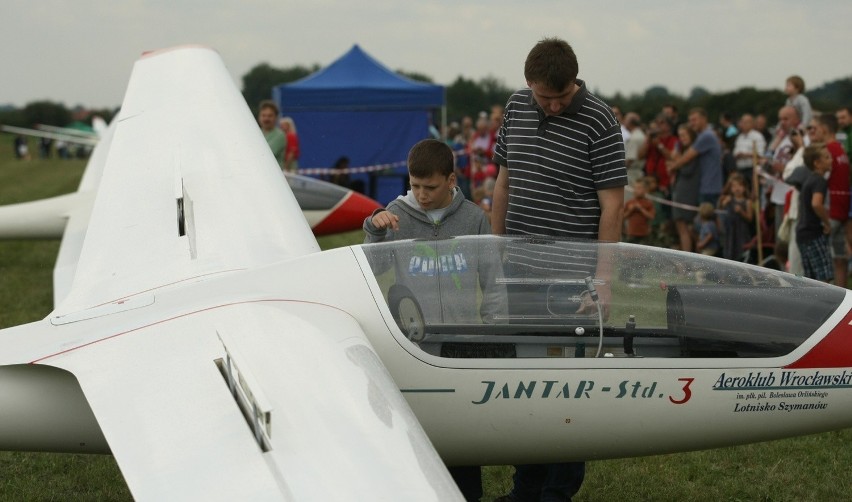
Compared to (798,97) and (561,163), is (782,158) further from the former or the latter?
(561,163)

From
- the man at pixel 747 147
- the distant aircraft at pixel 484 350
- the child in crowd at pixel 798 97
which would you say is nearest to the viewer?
the distant aircraft at pixel 484 350

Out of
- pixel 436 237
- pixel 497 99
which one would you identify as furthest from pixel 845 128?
pixel 497 99

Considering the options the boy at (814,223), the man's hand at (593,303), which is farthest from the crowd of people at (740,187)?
the man's hand at (593,303)

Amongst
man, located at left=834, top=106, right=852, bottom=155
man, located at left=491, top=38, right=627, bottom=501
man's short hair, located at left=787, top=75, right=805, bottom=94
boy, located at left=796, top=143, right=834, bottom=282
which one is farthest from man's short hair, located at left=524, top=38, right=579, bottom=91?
man's short hair, located at left=787, top=75, right=805, bottom=94

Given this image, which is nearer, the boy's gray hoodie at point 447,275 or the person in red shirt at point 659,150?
the boy's gray hoodie at point 447,275

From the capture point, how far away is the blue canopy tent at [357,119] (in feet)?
69.3

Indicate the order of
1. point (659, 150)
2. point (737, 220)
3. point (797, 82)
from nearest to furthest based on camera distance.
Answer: point (737, 220) → point (797, 82) → point (659, 150)

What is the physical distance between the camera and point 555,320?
4.41m

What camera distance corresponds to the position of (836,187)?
34.9 feet

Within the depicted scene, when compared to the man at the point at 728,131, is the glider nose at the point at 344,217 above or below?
below

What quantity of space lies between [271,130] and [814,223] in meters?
A: 6.35

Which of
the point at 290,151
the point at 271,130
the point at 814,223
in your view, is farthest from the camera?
the point at 290,151

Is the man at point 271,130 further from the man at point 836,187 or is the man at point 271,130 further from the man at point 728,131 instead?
the man at point 728,131

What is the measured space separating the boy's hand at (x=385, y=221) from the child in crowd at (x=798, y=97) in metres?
9.38
